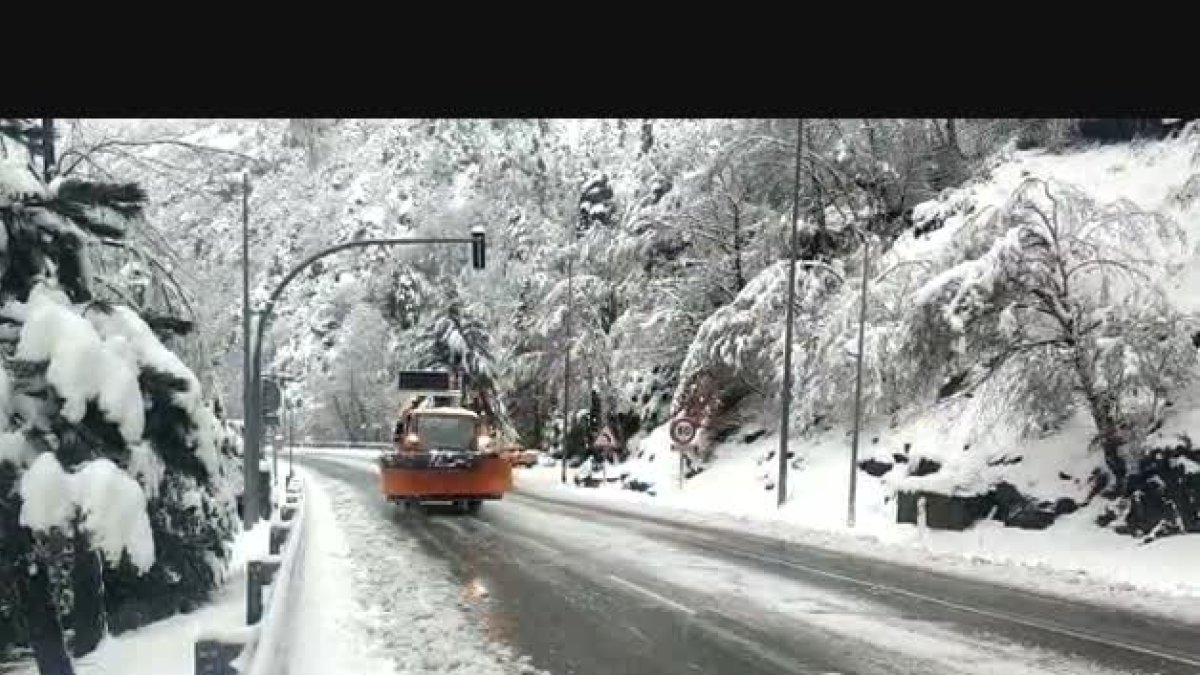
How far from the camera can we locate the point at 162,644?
14.3m

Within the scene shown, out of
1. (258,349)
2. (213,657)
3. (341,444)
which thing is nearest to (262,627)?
(213,657)

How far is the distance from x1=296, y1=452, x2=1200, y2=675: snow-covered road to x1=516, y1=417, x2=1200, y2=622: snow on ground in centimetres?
136

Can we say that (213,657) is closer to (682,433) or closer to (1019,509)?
(1019,509)

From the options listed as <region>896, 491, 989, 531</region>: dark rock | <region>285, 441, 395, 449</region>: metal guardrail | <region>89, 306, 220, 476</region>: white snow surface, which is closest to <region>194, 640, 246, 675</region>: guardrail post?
<region>89, 306, 220, 476</region>: white snow surface

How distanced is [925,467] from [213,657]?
20.1 metres

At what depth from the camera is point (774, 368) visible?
35094 mm

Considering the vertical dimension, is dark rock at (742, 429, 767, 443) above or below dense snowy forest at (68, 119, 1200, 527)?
below

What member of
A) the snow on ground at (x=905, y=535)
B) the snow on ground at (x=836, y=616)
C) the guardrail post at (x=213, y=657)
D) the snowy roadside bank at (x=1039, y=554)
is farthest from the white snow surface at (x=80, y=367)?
the snow on ground at (x=905, y=535)

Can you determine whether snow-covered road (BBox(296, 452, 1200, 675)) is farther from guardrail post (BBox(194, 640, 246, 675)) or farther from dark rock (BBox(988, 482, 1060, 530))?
dark rock (BBox(988, 482, 1060, 530))

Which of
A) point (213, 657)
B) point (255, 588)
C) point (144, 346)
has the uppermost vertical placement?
point (144, 346)

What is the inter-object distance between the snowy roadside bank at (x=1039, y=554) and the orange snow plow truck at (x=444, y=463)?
487cm

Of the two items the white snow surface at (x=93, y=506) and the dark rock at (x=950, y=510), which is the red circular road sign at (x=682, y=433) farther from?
the white snow surface at (x=93, y=506)

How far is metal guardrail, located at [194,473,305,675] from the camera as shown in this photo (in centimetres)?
672
